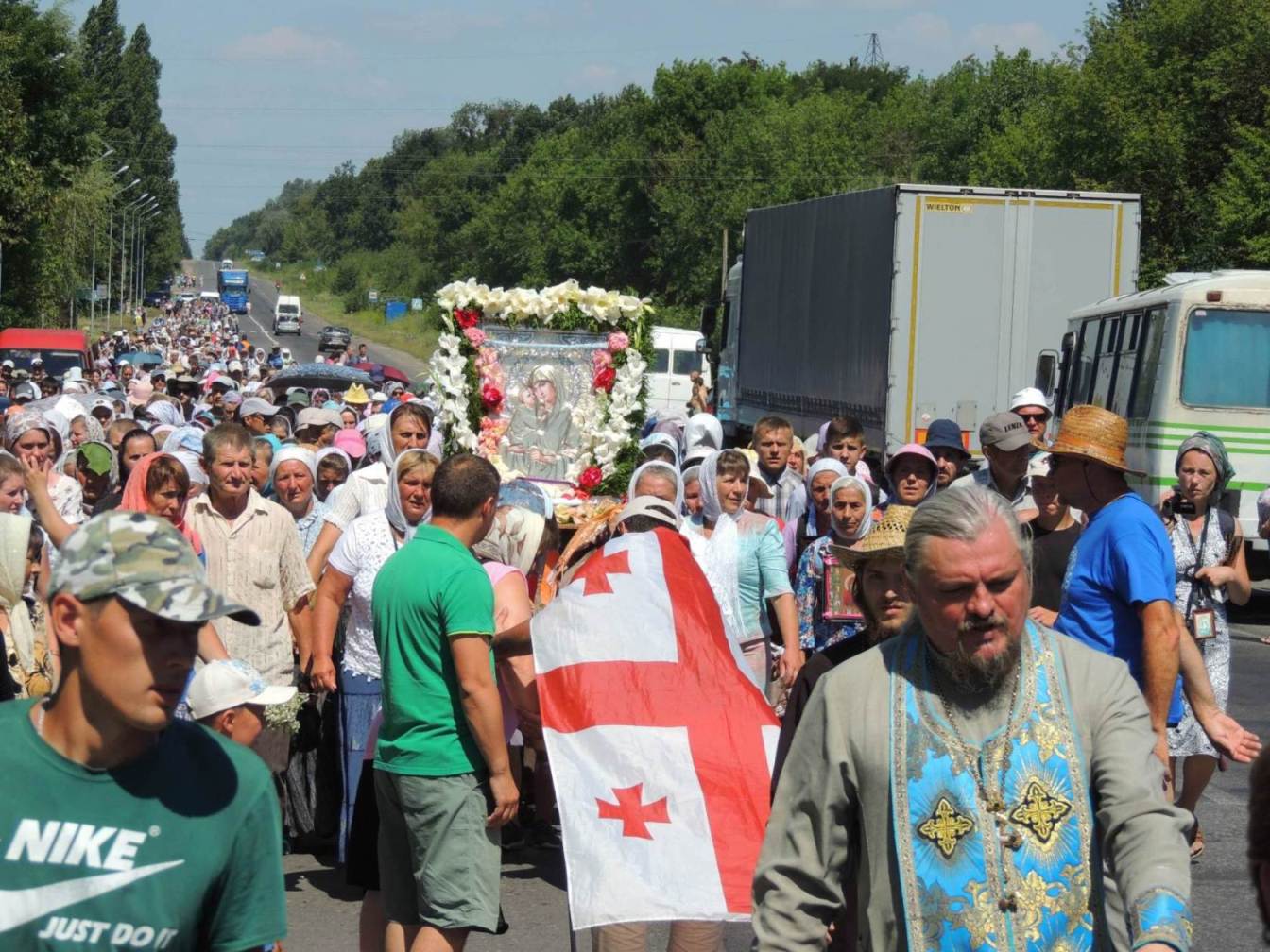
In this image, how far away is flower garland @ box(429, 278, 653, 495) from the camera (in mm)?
9594

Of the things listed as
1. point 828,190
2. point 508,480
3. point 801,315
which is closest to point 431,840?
point 508,480

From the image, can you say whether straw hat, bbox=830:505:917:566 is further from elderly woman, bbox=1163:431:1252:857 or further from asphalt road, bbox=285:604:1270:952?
elderly woman, bbox=1163:431:1252:857

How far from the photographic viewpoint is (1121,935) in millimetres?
3385

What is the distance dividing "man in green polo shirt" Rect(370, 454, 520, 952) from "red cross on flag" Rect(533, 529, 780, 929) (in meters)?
0.20

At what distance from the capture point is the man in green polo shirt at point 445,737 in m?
5.38

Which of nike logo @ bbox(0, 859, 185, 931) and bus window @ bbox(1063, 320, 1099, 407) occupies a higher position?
bus window @ bbox(1063, 320, 1099, 407)

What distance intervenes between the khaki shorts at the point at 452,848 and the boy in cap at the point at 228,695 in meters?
0.65

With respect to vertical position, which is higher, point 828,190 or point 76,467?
point 828,190

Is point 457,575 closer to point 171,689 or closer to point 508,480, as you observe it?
point 171,689


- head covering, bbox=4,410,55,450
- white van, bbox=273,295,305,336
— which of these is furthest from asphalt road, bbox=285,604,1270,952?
white van, bbox=273,295,305,336

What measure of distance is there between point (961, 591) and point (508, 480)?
587 cm

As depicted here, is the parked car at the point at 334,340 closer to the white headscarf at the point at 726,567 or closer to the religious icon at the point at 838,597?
the white headscarf at the point at 726,567

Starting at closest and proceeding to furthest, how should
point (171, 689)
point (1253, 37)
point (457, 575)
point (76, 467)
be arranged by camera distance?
1. point (171, 689)
2. point (457, 575)
3. point (76, 467)
4. point (1253, 37)

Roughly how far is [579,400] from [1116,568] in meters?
4.57
